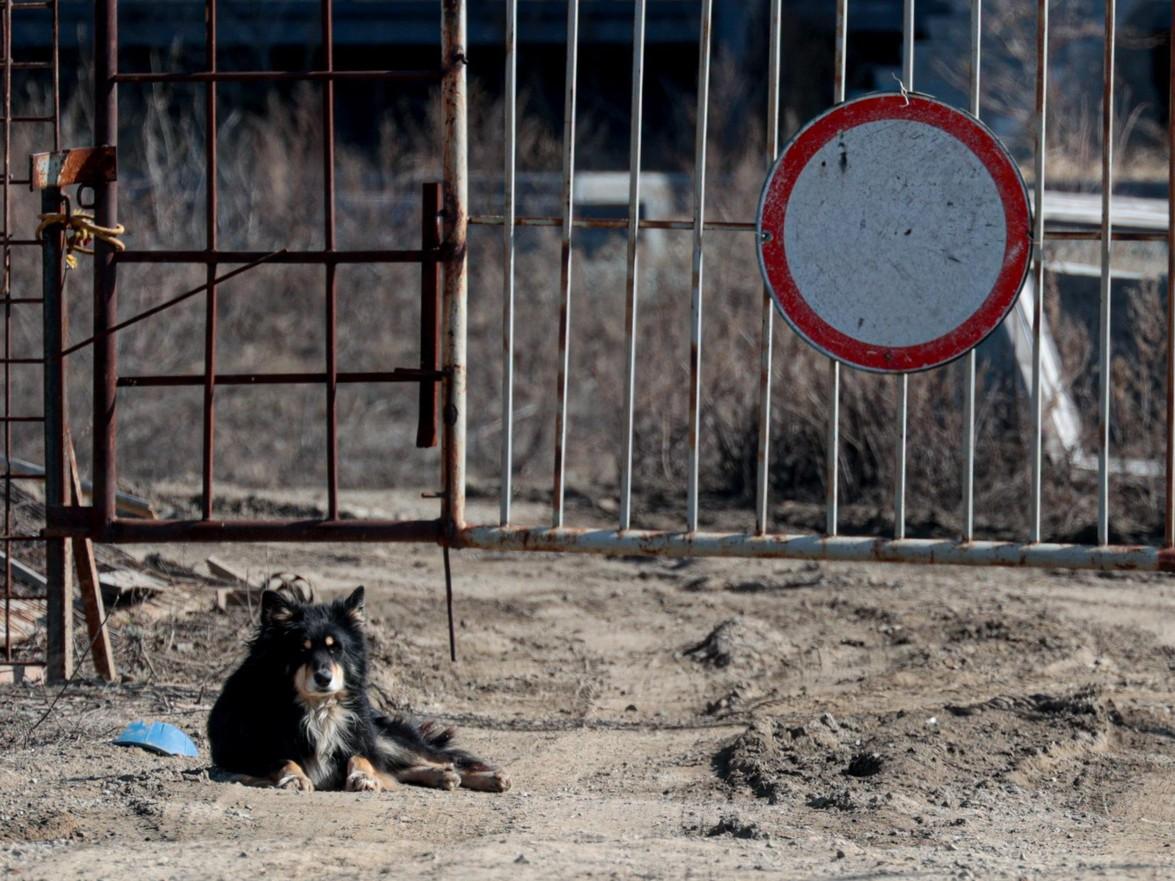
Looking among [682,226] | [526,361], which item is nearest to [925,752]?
[682,226]

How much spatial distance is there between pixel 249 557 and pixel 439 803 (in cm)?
555

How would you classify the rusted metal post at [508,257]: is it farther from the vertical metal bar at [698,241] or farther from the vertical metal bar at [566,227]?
the vertical metal bar at [698,241]

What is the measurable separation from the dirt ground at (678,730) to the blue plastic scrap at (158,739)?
124 millimetres

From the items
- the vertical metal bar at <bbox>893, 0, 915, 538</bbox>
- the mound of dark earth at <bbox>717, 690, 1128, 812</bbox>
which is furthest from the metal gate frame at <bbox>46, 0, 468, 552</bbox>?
the vertical metal bar at <bbox>893, 0, 915, 538</bbox>

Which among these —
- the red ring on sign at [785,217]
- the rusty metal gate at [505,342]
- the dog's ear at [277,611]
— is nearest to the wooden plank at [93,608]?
the rusty metal gate at [505,342]

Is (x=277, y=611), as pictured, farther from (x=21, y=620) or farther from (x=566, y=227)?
(x=21, y=620)

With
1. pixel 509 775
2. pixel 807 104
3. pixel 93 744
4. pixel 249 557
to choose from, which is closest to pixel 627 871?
pixel 509 775

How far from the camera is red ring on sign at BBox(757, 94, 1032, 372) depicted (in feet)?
19.5

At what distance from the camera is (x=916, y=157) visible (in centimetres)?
599

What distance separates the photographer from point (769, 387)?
6164 millimetres

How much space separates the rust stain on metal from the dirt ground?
2271 mm

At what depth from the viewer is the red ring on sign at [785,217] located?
594 cm

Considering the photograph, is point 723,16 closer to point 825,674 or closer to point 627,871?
point 825,674

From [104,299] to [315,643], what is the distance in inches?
71.0
